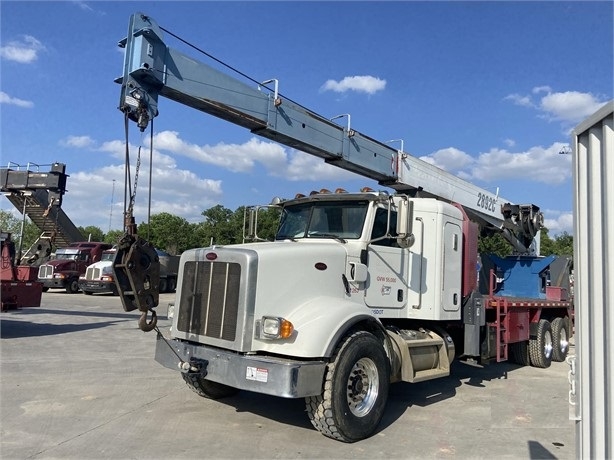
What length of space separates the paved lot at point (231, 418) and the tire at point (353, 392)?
180 millimetres

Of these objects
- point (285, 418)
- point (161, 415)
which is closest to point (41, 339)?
point (161, 415)

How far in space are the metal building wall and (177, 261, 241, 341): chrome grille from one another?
3202 millimetres

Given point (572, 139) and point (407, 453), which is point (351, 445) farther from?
point (572, 139)

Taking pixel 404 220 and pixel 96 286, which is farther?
pixel 96 286

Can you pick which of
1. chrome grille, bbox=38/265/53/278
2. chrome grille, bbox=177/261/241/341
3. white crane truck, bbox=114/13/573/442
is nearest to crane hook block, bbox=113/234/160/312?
white crane truck, bbox=114/13/573/442

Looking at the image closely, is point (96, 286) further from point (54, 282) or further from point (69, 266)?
point (69, 266)

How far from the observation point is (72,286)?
26609mm

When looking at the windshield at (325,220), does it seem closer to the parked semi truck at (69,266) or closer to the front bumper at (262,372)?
the front bumper at (262,372)

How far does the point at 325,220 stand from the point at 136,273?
2451 millimetres

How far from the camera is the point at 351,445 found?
510 cm

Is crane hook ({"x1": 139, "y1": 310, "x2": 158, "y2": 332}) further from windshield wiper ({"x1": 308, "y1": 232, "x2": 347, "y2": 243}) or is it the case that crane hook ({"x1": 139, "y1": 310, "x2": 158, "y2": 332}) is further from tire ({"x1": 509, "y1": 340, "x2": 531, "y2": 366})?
tire ({"x1": 509, "y1": 340, "x2": 531, "y2": 366})

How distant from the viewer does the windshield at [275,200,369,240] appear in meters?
6.38

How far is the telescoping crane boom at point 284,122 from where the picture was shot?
20.4 feet

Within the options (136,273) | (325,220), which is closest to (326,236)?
(325,220)
